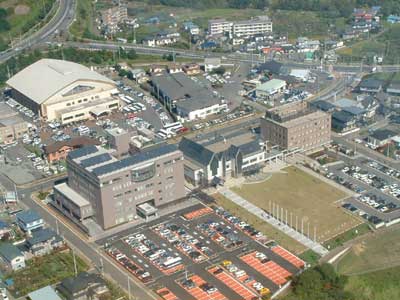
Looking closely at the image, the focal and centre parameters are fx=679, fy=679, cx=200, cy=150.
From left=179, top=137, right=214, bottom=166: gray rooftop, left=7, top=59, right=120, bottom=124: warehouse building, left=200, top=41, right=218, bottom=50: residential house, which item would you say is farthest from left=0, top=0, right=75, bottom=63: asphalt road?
left=179, top=137, right=214, bottom=166: gray rooftop

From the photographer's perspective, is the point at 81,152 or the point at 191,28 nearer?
the point at 81,152

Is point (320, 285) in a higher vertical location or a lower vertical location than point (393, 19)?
lower

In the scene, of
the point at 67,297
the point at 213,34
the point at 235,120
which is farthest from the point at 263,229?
the point at 213,34

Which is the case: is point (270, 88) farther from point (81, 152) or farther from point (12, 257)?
point (12, 257)

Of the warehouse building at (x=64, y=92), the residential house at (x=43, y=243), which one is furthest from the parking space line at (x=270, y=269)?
the warehouse building at (x=64, y=92)

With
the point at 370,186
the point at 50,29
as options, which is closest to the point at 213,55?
the point at 50,29

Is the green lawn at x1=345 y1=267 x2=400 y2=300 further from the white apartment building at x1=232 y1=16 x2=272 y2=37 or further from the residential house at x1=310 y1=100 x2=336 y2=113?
the white apartment building at x1=232 y1=16 x2=272 y2=37

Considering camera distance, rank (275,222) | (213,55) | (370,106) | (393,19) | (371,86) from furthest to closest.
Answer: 1. (393,19)
2. (213,55)
3. (371,86)
4. (370,106)
5. (275,222)
